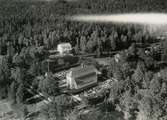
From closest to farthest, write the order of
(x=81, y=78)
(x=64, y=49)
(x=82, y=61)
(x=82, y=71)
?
(x=81, y=78)
(x=82, y=71)
(x=82, y=61)
(x=64, y=49)

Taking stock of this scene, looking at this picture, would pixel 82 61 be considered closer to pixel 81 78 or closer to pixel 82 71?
pixel 82 71

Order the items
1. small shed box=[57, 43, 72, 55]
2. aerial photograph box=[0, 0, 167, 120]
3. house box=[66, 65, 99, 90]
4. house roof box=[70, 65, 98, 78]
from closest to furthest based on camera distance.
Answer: aerial photograph box=[0, 0, 167, 120], house box=[66, 65, 99, 90], house roof box=[70, 65, 98, 78], small shed box=[57, 43, 72, 55]

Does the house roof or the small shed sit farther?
the small shed

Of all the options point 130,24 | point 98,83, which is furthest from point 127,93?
point 130,24

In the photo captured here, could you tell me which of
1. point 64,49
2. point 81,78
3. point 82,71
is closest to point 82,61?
point 64,49

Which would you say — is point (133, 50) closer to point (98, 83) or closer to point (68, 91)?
point (98, 83)

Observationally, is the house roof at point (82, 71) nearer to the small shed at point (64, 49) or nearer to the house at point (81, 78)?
the house at point (81, 78)

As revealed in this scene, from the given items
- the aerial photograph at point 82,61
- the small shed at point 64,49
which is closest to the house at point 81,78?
the aerial photograph at point 82,61

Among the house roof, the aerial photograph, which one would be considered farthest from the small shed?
the house roof

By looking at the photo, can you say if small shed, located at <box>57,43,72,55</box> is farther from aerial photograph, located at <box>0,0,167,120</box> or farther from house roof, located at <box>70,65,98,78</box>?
house roof, located at <box>70,65,98,78</box>
